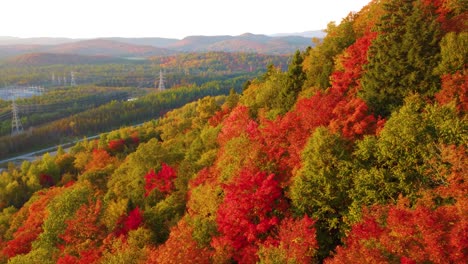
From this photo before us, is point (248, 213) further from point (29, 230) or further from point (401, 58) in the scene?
point (29, 230)

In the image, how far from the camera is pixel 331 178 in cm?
2942

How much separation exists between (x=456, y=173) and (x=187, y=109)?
389ft

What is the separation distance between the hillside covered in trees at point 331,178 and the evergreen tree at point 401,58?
4.9 inches

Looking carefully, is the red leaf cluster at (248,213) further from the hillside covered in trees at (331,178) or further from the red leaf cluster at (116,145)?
the red leaf cluster at (116,145)

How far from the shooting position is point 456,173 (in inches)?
919

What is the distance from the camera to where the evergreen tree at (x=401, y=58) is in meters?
34.2

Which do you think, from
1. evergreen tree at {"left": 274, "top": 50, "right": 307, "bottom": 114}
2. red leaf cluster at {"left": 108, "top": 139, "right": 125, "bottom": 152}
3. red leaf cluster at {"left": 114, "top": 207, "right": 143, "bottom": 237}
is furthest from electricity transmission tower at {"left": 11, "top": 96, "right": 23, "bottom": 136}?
evergreen tree at {"left": 274, "top": 50, "right": 307, "bottom": 114}

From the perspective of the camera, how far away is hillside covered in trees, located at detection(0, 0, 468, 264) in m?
23.2

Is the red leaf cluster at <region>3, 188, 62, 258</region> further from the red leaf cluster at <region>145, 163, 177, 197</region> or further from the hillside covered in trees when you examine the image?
the red leaf cluster at <region>145, 163, 177, 197</region>

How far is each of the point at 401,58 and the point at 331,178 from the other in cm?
1475

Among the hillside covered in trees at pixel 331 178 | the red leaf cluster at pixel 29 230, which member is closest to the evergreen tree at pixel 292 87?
the hillside covered in trees at pixel 331 178

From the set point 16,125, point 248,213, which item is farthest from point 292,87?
point 16,125

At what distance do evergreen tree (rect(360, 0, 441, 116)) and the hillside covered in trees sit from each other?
125mm

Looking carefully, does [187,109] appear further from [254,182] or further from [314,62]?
[254,182]
